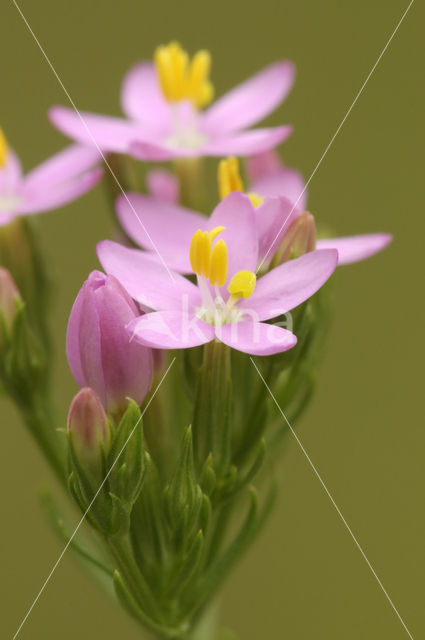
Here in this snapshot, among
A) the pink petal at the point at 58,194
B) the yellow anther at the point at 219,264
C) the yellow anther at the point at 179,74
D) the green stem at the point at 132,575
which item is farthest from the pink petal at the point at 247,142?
the green stem at the point at 132,575

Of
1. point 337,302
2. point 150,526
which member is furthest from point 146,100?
point 337,302

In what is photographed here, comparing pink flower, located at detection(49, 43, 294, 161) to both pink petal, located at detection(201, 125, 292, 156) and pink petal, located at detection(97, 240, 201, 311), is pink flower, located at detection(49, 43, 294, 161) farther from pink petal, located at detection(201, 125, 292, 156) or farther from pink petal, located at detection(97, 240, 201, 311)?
pink petal, located at detection(97, 240, 201, 311)

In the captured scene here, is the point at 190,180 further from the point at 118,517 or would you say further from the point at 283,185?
the point at 118,517

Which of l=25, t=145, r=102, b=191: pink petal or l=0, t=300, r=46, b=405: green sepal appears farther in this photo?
l=25, t=145, r=102, b=191: pink petal

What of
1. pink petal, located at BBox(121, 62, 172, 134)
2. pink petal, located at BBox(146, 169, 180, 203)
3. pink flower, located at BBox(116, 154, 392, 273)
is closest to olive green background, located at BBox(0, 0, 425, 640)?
pink petal, located at BBox(121, 62, 172, 134)

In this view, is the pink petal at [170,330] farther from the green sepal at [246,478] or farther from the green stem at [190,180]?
the green stem at [190,180]

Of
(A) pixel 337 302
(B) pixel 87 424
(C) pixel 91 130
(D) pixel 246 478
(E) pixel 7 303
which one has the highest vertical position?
(C) pixel 91 130
